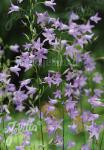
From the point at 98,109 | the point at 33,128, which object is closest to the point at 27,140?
the point at 33,128

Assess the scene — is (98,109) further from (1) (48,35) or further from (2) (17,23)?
(1) (48,35)

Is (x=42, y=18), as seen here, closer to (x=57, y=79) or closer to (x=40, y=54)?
(x=40, y=54)

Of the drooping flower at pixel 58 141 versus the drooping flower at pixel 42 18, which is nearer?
the drooping flower at pixel 42 18

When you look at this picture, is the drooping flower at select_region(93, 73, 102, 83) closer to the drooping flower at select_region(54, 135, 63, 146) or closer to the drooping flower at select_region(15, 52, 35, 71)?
the drooping flower at select_region(54, 135, 63, 146)

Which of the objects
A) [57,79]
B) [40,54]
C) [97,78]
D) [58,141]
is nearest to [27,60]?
[40,54]

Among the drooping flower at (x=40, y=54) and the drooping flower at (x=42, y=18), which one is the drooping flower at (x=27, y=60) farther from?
the drooping flower at (x=42, y=18)

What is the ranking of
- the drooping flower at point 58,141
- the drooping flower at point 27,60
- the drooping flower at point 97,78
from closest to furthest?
the drooping flower at point 27,60, the drooping flower at point 58,141, the drooping flower at point 97,78

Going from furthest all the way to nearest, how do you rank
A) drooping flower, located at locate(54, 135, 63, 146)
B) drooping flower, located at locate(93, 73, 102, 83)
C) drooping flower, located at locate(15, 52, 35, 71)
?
drooping flower, located at locate(93, 73, 102, 83), drooping flower, located at locate(54, 135, 63, 146), drooping flower, located at locate(15, 52, 35, 71)

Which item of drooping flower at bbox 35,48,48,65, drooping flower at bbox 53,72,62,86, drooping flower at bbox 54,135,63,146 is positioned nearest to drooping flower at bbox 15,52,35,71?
drooping flower at bbox 35,48,48,65

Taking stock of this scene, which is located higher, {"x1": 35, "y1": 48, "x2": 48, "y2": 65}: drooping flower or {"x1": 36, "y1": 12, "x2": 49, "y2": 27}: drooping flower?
{"x1": 36, "y1": 12, "x2": 49, "y2": 27}: drooping flower

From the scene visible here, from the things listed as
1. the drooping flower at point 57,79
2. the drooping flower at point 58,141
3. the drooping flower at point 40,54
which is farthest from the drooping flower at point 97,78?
the drooping flower at point 40,54

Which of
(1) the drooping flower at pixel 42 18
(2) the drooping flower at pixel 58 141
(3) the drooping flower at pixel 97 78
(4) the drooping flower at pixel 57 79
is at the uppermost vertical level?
(1) the drooping flower at pixel 42 18
